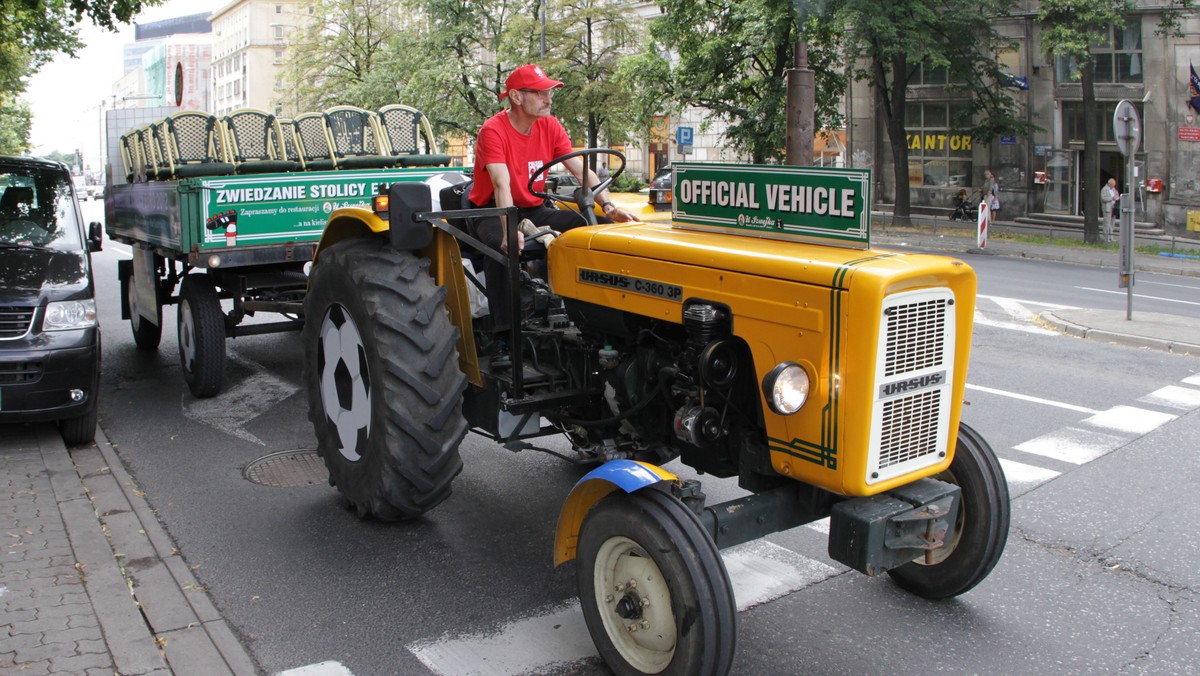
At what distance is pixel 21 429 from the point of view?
26.0 ft

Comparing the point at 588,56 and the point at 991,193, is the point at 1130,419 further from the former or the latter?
the point at 588,56

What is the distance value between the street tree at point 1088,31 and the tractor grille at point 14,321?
23.1m

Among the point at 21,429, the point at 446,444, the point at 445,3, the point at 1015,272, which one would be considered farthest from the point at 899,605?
the point at 445,3

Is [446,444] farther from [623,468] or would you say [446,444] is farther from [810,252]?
[810,252]

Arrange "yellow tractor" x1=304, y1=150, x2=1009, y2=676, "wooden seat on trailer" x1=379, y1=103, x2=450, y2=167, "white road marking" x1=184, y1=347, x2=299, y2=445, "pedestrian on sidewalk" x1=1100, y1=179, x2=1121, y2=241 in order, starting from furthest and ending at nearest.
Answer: "pedestrian on sidewalk" x1=1100, y1=179, x2=1121, y2=241
"wooden seat on trailer" x1=379, y1=103, x2=450, y2=167
"white road marking" x1=184, y1=347, x2=299, y2=445
"yellow tractor" x1=304, y1=150, x2=1009, y2=676

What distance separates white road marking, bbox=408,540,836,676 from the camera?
4434 mm

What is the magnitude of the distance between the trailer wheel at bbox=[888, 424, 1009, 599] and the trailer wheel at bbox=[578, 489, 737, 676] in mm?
1357

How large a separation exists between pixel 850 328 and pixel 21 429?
21.9 ft

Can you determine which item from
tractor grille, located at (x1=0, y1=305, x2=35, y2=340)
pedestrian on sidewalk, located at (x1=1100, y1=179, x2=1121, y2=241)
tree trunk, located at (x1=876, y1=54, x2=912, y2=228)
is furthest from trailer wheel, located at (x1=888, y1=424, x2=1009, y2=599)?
tree trunk, located at (x1=876, y1=54, x2=912, y2=228)

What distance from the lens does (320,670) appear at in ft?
14.4

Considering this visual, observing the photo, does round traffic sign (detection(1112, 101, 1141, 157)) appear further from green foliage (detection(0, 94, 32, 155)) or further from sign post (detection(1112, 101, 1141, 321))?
green foliage (detection(0, 94, 32, 155))

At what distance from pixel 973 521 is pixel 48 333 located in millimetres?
6147

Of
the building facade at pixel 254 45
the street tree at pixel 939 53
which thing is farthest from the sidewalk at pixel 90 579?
the building facade at pixel 254 45

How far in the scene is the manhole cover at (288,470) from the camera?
6.93m
